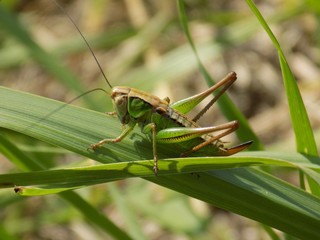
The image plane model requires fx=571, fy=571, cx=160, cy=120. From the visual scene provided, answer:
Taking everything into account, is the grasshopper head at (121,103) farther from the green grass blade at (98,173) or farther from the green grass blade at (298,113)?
the green grass blade at (298,113)

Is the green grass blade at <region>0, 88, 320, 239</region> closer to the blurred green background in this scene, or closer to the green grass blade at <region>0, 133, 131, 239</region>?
the green grass blade at <region>0, 133, 131, 239</region>

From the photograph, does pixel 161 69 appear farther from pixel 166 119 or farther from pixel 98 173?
pixel 98 173

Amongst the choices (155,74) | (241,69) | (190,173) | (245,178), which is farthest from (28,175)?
(241,69)

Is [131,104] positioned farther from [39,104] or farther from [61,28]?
[61,28]

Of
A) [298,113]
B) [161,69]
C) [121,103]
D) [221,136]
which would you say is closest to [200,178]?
[221,136]

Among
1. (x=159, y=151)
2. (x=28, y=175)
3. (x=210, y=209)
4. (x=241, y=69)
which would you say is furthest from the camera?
(x=241, y=69)

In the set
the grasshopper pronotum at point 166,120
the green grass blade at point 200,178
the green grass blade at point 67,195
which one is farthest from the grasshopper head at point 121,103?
the green grass blade at point 67,195
